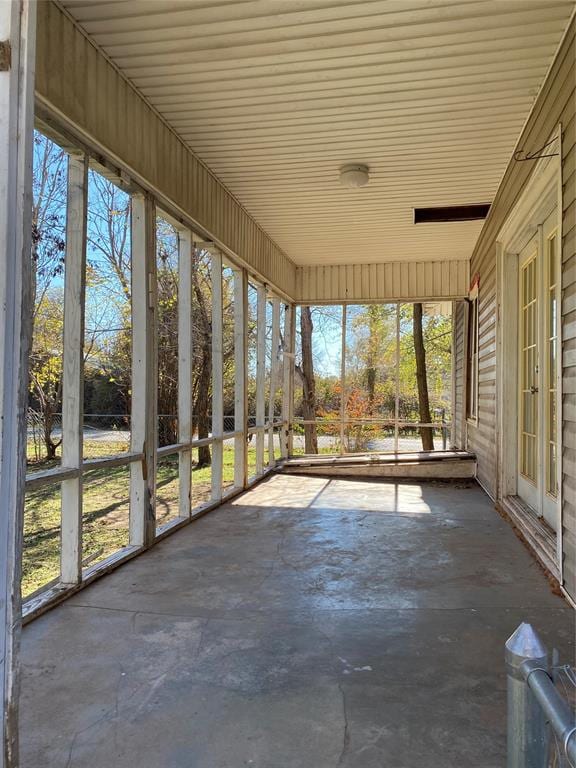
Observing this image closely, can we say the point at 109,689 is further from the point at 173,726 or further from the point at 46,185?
the point at 46,185

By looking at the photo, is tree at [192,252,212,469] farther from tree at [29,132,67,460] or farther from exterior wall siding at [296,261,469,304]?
tree at [29,132,67,460]

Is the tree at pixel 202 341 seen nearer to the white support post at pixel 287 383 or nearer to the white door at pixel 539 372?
the white support post at pixel 287 383

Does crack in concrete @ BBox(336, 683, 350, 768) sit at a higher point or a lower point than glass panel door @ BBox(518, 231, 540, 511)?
lower

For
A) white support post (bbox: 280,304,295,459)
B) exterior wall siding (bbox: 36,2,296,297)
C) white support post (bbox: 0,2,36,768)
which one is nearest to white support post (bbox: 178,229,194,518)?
exterior wall siding (bbox: 36,2,296,297)

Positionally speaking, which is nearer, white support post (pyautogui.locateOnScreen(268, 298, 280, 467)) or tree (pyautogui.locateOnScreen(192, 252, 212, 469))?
white support post (pyautogui.locateOnScreen(268, 298, 280, 467))

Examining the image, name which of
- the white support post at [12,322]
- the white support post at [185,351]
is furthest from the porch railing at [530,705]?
the white support post at [185,351]

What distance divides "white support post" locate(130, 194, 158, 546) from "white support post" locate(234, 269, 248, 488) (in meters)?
2.23

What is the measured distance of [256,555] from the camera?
12.2ft

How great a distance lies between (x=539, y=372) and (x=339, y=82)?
2.52 meters

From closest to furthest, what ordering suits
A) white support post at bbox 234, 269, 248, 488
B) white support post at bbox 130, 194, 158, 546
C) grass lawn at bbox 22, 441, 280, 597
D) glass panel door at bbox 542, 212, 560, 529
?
glass panel door at bbox 542, 212, 560, 529 → white support post at bbox 130, 194, 158, 546 → grass lawn at bbox 22, 441, 280, 597 → white support post at bbox 234, 269, 248, 488

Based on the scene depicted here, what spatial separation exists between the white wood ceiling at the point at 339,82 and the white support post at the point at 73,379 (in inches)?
41.0

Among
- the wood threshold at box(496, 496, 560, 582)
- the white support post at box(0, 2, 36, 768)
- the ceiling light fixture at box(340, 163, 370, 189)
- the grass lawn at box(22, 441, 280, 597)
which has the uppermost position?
the ceiling light fixture at box(340, 163, 370, 189)

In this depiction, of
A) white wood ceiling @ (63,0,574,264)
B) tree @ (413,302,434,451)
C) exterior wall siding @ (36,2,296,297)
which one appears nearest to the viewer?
exterior wall siding @ (36,2,296,297)

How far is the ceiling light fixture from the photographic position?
4.77 metres
